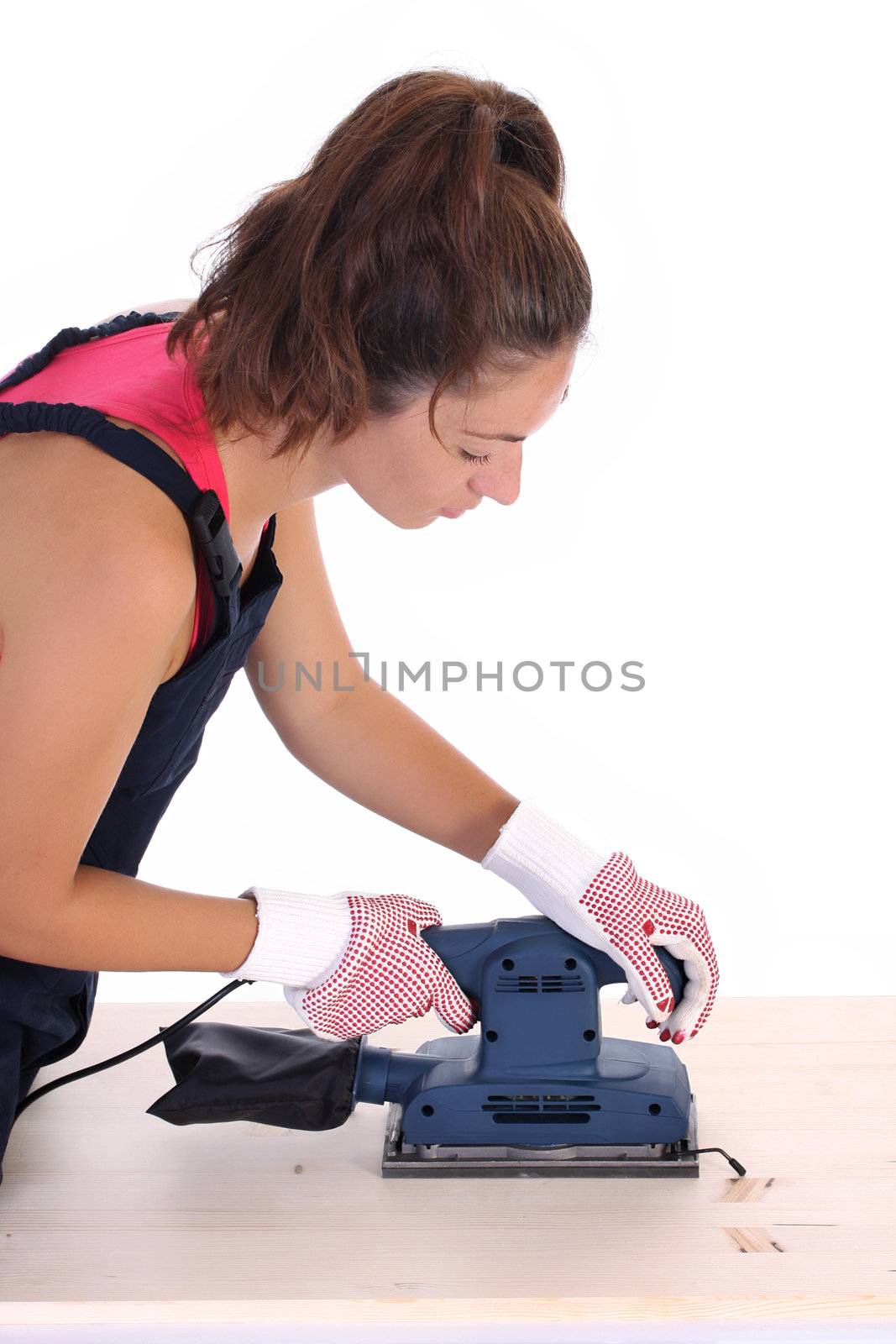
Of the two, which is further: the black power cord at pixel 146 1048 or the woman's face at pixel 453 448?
the black power cord at pixel 146 1048

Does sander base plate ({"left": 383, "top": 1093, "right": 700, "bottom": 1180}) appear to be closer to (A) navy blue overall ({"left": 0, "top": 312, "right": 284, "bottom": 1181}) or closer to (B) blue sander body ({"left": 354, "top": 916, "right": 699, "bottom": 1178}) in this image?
(B) blue sander body ({"left": 354, "top": 916, "right": 699, "bottom": 1178})

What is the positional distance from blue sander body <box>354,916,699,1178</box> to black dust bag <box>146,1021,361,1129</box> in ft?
0.26

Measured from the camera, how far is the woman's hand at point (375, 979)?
152cm

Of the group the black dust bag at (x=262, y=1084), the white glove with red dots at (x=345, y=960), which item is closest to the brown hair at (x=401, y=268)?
the white glove with red dots at (x=345, y=960)

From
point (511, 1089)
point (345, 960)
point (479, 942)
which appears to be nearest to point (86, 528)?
point (345, 960)

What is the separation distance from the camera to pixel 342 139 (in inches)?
52.7

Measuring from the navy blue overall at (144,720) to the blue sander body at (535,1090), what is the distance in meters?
0.33

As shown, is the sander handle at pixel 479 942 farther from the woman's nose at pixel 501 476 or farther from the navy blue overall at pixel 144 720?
the woman's nose at pixel 501 476

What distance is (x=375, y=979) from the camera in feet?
4.99

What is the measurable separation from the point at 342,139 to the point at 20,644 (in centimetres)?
52

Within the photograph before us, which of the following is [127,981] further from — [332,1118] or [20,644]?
[20,644]

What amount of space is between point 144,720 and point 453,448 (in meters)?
0.40

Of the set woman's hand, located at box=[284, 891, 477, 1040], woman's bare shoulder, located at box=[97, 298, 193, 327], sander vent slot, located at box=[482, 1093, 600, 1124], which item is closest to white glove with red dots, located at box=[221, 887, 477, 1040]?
woman's hand, located at box=[284, 891, 477, 1040]

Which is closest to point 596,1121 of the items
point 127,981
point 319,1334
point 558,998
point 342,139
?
point 558,998
